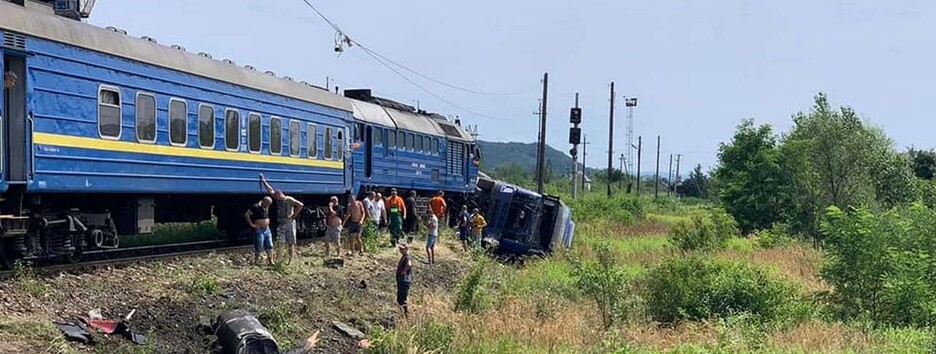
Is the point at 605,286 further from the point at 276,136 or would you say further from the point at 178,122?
the point at 178,122

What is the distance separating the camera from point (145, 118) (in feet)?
47.6

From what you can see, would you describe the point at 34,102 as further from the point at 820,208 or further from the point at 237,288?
the point at 820,208

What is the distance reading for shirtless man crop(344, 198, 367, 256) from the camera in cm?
1991

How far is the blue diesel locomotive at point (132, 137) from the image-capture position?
11992 mm

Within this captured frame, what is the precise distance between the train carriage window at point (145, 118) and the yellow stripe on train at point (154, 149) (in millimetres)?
120

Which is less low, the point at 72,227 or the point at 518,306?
the point at 72,227

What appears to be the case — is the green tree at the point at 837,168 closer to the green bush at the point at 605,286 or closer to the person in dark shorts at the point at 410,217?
the person in dark shorts at the point at 410,217

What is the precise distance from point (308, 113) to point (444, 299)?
6.13 metres

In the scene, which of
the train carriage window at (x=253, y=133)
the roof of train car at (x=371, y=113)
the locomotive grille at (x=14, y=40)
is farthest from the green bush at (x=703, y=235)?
the locomotive grille at (x=14, y=40)

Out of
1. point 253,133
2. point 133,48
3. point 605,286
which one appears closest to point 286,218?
point 253,133

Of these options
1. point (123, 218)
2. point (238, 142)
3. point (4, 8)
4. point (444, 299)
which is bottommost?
point (444, 299)

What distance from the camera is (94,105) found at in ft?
43.3

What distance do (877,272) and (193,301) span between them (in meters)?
11.4

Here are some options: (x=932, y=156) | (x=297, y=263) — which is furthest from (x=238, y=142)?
(x=932, y=156)
